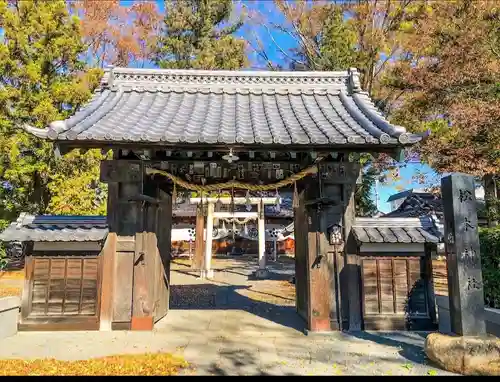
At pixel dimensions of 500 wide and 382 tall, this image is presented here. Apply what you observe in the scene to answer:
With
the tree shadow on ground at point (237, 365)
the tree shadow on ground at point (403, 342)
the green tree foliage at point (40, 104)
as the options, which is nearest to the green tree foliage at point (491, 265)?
the tree shadow on ground at point (403, 342)

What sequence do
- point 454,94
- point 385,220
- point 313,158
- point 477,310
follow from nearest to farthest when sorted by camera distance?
point 477,310 < point 313,158 < point 385,220 < point 454,94

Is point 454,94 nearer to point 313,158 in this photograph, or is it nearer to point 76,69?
point 313,158

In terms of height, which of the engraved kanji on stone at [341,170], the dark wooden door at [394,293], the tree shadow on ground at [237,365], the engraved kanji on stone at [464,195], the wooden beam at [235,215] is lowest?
the tree shadow on ground at [237,365]

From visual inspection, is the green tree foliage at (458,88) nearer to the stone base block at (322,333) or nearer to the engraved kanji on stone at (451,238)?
the engraved kanji on stone at (451,238)

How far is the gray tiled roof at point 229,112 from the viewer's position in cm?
606

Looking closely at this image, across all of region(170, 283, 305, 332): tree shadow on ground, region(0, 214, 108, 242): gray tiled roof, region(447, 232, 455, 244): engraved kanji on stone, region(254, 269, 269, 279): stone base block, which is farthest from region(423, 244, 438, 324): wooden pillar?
region(254, 269, 269, 279): stone base block

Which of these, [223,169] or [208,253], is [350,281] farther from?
[208,253]

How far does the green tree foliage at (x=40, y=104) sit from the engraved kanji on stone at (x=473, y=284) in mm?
12594

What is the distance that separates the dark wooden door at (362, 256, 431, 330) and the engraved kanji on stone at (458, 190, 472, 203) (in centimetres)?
193

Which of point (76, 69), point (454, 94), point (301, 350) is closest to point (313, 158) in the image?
point (301, 350)

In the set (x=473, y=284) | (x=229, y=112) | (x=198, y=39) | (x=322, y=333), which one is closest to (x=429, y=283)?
(x=473, y=284)

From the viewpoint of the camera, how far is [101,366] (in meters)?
5.02

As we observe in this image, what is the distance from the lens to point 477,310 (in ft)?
17.5
